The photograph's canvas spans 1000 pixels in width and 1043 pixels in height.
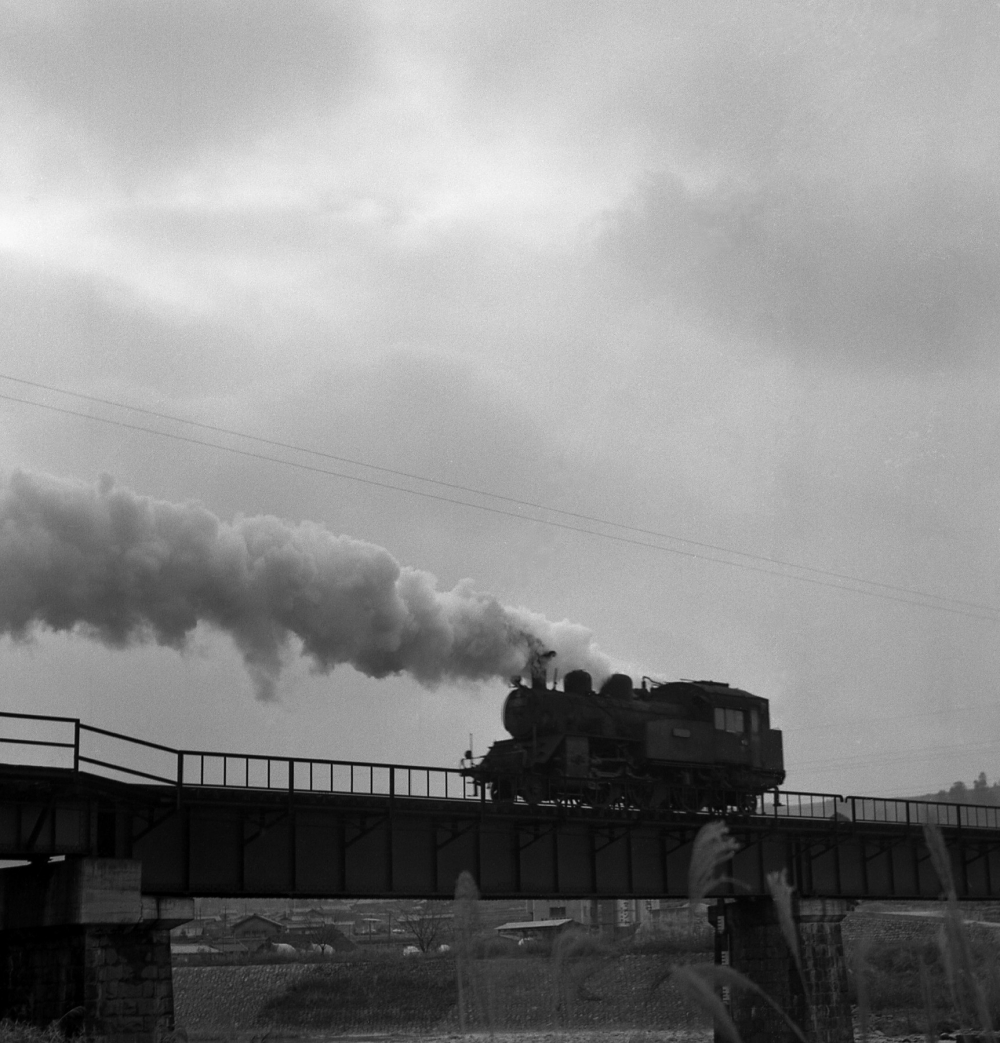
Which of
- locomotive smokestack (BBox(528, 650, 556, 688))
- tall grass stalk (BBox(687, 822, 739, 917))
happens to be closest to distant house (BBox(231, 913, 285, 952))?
locomotive smokestack (BBox(528, 650, 556, 688))

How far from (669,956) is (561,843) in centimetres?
4822

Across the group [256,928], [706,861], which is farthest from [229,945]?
[706,861]

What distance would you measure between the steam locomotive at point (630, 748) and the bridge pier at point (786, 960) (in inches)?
143

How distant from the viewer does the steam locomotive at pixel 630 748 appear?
42406 millimetres

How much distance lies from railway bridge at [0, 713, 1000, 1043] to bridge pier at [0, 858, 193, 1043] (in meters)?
0.04

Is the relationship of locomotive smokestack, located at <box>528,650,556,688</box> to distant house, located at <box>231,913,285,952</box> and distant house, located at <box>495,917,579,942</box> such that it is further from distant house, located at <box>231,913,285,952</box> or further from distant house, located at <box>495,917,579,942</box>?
distant house, located at <box>231,913,285,952</box>

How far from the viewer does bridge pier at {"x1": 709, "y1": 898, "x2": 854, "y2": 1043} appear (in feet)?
143

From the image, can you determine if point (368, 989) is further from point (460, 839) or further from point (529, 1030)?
point (460, 839)

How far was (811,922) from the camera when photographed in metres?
46.4

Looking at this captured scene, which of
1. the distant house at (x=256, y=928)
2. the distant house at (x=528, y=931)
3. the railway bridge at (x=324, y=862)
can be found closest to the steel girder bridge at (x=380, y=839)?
the railway bridge at (x=324, y=862)

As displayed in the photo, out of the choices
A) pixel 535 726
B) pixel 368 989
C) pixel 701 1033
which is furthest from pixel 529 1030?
pixel 535 726

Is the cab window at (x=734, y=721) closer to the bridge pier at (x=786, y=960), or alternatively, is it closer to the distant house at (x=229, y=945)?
the bridge pier at (x=786, y=960)

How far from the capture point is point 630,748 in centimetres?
4444

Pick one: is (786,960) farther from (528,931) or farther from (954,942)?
(528,931)
